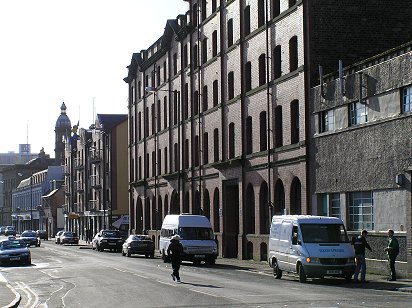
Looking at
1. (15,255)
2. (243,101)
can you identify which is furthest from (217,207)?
(15,255)

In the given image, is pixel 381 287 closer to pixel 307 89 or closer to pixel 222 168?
pixel 307 89

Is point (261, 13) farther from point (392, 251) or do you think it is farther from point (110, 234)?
point (110, 234)

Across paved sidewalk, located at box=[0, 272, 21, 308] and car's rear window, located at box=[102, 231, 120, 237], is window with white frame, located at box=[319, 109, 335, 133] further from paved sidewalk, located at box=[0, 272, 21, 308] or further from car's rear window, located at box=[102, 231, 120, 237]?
car's rear window, located at box=[102, 231, 120, 237]

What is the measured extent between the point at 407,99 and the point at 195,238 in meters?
15.5

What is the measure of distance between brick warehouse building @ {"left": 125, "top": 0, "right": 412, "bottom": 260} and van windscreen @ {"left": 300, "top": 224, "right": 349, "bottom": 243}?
888cm

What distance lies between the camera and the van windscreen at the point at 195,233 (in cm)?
4200

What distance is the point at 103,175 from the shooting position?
96.2 meters

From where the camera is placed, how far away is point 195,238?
138 feet

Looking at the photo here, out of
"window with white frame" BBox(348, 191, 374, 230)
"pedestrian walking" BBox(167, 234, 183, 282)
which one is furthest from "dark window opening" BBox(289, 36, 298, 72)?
"pedestrian walking" BBox(167, 234, 183, 282)

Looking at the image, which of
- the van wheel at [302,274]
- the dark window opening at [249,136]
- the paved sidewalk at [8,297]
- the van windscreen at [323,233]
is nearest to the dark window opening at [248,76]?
the dark window opening at [249,136]

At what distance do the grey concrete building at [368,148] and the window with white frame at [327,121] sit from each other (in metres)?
0.04

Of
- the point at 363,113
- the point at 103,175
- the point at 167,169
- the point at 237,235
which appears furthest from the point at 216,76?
the point at 103,175

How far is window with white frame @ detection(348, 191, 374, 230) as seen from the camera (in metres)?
33.1

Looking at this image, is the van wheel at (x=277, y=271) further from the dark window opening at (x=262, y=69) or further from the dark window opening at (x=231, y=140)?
the dark window opening at (x=231, y=140)
